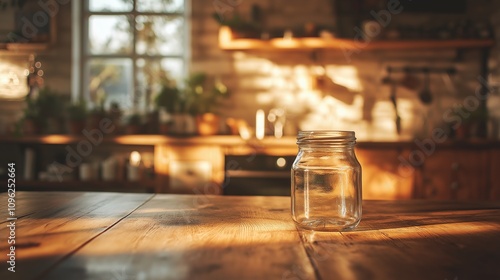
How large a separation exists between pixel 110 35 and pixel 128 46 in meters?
0.21

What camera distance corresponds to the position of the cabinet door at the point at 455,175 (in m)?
3.32

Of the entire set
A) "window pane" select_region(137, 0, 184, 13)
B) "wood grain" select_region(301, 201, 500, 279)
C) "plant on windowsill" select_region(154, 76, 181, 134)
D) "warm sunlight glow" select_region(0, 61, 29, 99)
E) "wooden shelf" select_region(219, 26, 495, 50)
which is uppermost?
"window pane" select_region(137, 0, 184, 13)

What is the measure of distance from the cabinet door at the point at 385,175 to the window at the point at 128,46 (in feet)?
6.28

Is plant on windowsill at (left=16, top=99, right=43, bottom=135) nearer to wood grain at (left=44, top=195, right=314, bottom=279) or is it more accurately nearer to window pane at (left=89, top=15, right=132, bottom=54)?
window pane at (left=89, top=15, right=132, bottom=54)

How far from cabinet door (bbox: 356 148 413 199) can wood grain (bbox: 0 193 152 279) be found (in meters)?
2.34

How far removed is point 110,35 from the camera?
433 cm

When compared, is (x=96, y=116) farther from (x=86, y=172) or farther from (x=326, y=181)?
(x=326, y=181)

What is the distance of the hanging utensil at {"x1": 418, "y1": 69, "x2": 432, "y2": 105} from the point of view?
395 cm

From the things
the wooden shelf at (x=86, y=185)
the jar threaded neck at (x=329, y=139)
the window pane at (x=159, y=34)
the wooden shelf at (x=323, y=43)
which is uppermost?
the window pane at (x=159, y=34)

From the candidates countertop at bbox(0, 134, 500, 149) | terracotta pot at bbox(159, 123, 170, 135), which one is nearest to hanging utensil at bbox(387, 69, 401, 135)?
countertop at bbox(0, 134, 500, 149)

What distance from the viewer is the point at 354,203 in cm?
89

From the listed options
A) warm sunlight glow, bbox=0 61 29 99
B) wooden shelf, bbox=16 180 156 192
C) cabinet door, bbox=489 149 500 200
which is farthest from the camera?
warm sunlight glow, bbox=0 61 29 99

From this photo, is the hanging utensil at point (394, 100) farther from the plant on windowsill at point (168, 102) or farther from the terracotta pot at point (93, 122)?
the terracotta pot at point (93, 122)

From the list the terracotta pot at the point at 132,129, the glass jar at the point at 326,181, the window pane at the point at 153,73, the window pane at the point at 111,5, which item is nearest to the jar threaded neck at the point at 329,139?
the glass jar at the point at 326,181
